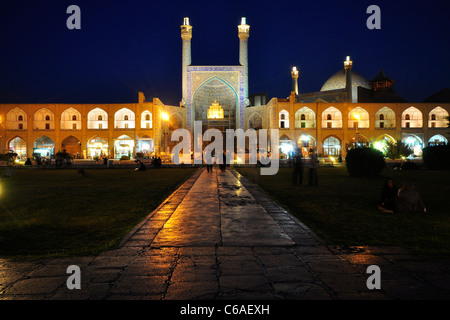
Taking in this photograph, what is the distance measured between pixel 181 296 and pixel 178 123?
1617 inches

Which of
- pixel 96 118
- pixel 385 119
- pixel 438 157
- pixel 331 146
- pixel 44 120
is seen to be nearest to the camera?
pixel 438 157

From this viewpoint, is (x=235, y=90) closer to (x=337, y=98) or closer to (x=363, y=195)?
(x=337, y=98)

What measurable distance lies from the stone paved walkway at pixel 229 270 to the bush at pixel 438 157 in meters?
18.6

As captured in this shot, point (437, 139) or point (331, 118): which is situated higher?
point (331, 118)

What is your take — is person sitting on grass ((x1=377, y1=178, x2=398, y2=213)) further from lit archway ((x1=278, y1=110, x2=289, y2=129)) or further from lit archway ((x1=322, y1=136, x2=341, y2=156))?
lit archway ((x1=322, y1=136, x2=341, y2=156))

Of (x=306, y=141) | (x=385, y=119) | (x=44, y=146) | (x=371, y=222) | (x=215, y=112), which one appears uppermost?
(x=215, y=112)

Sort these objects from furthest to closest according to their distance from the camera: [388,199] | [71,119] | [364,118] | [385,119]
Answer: [385,119], [364,118], [71,119], [388,199]

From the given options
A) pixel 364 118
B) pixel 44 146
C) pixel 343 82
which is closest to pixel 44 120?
pixel 44 146

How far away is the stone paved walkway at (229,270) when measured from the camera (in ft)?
7.97

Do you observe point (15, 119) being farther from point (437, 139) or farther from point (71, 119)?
point (437, 139)

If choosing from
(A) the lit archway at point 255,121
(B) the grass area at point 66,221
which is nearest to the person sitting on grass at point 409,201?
(B) the grass area at point 66,221

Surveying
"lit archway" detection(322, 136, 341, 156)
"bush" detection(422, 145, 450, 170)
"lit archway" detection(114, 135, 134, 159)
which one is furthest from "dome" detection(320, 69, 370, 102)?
"bush" detection(422, 145, 450, 170)

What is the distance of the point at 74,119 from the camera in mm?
39531

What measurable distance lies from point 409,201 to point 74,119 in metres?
39.8
